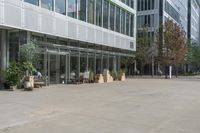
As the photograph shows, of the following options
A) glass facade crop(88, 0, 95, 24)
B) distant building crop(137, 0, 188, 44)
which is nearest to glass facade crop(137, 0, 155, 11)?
distant building crop(137, 0, 188, 44)

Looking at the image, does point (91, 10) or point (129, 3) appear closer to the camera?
point (91, 10)

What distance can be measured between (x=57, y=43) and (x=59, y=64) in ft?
6.13

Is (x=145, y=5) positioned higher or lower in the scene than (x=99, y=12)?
higher

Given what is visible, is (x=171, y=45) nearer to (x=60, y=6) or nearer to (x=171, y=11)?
(x=171, y=11)

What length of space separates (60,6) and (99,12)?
927 centimetres

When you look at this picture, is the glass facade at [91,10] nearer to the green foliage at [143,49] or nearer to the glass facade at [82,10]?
the glass facade at [82,10]

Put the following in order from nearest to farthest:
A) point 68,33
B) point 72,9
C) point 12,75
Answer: point 12,75
point 68,33
point 72,9

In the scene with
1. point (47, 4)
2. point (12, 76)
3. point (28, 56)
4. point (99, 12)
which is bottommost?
point (12, 76)

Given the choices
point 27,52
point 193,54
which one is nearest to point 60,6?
point 27,52

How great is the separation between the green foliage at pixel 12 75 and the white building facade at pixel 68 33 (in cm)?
160

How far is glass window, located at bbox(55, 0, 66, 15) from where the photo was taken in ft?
103

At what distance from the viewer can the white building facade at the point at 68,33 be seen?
26344 mm

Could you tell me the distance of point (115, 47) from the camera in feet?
148

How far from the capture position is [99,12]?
4047 centimetres
